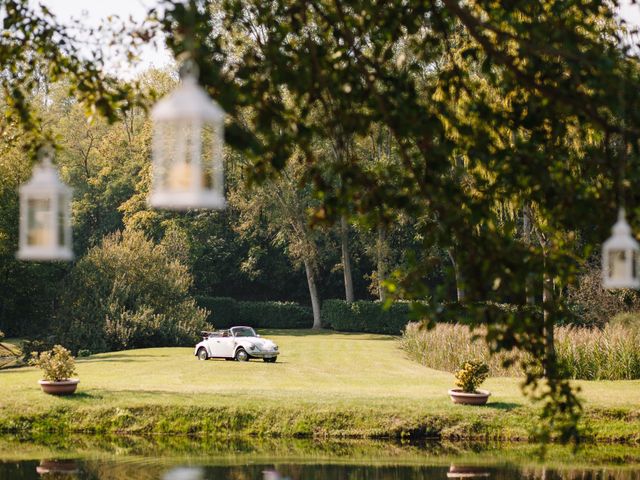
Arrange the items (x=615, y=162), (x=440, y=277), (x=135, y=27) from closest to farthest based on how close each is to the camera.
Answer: (x=615, y=162)
(x=135, y=27)
(x=440, y=277)

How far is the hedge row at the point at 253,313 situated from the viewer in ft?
170

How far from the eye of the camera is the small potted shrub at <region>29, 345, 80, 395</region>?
2258cm

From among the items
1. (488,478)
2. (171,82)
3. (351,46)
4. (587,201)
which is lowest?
(488,478)

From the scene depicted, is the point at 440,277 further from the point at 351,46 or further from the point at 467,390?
the point at 351,46

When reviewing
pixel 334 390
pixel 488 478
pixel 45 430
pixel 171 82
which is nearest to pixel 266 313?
pixel 171 82

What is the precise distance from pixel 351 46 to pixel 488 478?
13042mm

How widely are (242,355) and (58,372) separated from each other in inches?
404

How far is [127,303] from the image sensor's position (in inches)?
1547

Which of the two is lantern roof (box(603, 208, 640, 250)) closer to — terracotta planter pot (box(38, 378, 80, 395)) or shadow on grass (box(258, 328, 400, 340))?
terracotta planter pot (box(38, 378, 80, 395))

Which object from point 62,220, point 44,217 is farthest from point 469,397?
point 44,217

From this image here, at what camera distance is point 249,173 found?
5.66 metres

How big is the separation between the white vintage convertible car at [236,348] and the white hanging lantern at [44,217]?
27.4 metres

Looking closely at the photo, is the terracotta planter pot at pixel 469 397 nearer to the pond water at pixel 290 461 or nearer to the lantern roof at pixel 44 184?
the pond water at pixel 290 461

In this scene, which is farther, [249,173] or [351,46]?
[351,46]
